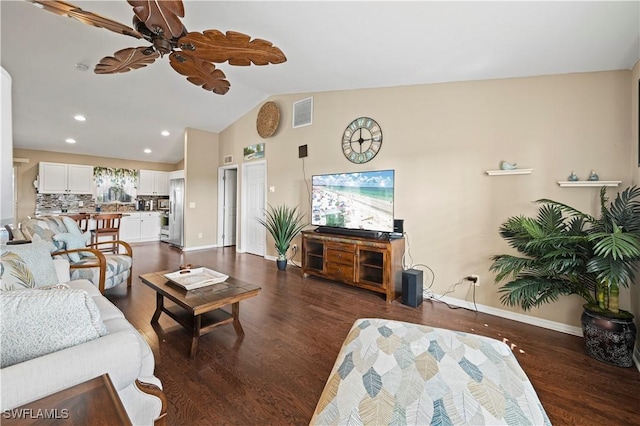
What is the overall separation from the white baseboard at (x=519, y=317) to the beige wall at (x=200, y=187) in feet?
17.3

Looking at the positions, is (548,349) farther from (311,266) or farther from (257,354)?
(311,266)

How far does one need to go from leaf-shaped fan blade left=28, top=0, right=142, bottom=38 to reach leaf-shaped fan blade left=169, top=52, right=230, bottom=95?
14.9 inches

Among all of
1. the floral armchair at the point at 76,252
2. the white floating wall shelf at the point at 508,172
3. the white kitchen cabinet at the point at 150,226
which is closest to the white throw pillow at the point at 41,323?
the floral armchair at the point at 76,252

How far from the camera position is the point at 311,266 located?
4055mm

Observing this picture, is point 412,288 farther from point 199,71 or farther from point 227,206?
point 227,206

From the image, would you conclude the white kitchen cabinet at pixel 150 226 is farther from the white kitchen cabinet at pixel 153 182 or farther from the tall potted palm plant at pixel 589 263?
the tall potted palm plant at pixel 589 263

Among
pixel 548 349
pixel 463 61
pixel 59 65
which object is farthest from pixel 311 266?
pixel 59 65

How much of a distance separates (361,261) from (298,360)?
1688 millimetres

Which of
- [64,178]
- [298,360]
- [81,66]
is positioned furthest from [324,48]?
[64,178]

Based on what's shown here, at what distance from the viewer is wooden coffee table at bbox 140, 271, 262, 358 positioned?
6.51 feet

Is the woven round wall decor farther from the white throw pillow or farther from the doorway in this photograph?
the white throw pillow

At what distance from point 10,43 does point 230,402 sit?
4.78 meters

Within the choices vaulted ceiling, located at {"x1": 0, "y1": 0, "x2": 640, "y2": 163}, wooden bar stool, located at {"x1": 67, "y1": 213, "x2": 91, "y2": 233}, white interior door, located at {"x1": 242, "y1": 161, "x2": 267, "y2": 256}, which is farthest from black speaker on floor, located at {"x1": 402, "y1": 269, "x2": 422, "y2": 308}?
wooden bar stool, located at {"x1": 67, "y1": 213, "x2": 91, "y2": 233}

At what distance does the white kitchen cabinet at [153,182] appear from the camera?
752cm
